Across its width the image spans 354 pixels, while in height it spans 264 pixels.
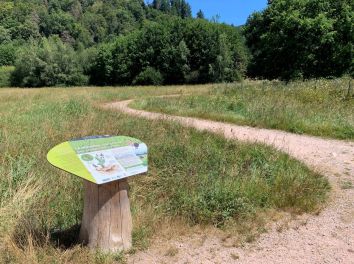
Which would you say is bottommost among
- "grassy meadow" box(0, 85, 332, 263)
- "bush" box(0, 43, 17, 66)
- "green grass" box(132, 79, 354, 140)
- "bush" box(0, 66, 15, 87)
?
"bush" box(0, 66, 15, 87)

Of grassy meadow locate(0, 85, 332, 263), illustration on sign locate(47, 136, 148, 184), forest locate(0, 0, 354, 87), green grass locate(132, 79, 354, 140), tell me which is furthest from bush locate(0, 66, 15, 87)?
illustration on sign locate(47, 136, 148, 184)

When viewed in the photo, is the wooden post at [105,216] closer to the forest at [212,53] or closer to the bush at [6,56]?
the forest at [212,53]

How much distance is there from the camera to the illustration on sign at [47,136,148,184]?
3.55 metres

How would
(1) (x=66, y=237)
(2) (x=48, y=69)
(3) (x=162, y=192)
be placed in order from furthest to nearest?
(2) (x=48, y=69) → (3) (x=162, y=192) → (1) (x=66, y=237)

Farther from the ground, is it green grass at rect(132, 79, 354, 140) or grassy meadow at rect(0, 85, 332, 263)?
green grass at rect(132, 79, 354, 140)

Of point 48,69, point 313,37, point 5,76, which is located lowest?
point 5,76

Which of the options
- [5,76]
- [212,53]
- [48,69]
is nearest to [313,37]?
[212,53]

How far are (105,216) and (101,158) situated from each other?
553 mm

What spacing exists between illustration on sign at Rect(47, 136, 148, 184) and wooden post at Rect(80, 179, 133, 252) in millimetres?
174

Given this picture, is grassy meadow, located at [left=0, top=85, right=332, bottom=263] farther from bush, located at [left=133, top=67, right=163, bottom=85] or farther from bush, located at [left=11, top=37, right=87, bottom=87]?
bush, located at [left=11, top=37, right=87, bottom=87]

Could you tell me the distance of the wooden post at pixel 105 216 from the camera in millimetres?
3766

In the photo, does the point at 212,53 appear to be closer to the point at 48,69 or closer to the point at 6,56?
the point at 48,69

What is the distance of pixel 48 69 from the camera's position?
2140 inches

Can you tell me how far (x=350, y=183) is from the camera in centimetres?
594
